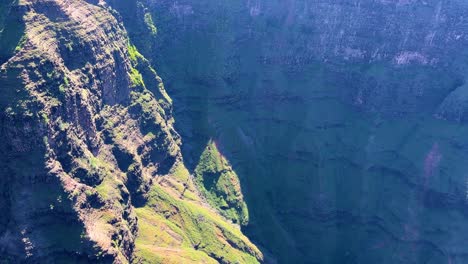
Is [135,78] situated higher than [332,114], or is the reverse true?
[135,78]

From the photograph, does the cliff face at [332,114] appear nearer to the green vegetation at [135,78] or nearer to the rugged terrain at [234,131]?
the rugged terrain at [234,131]

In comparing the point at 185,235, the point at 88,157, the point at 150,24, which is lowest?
the point at 185,235

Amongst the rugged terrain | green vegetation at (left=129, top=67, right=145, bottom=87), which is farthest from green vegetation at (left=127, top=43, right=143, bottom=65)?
green vegetation at (left=129, top=67, right=145, bottom=87)

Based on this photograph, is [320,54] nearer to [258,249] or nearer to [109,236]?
[258,249]

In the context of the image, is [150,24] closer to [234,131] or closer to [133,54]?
[133,54]

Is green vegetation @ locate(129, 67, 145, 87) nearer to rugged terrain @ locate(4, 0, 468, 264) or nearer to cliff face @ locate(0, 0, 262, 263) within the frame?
cliff face @ locate(0, 0, 262, 263)

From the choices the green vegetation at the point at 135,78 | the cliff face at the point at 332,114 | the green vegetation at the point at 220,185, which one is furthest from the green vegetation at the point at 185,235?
the green vegetation at the point at 135,78

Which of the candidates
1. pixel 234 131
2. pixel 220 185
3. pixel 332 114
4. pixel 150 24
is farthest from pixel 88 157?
pixel 332 114
